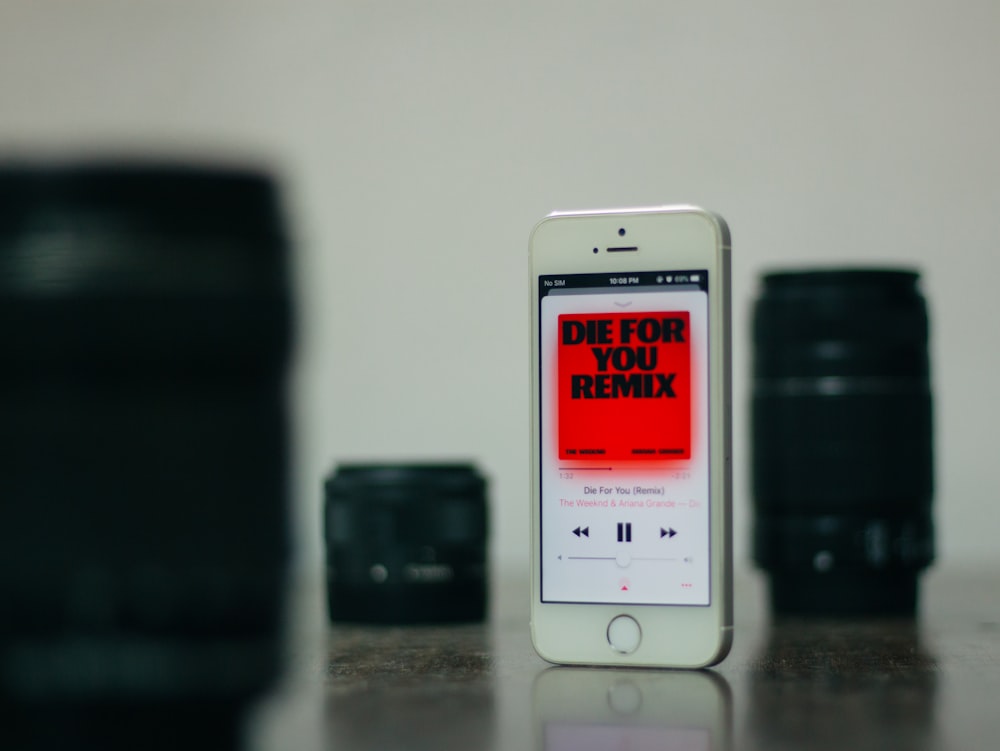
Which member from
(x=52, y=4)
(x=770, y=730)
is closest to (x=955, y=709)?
(x=770, y=730)

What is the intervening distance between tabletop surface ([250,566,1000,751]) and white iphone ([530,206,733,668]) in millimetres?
21

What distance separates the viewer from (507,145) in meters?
1.12

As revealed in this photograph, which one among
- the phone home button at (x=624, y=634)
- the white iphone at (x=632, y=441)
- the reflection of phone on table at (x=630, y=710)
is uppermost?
the white iphone at (x=632, y=441)

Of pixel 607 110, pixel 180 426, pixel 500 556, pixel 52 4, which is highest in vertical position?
pixel 52 4

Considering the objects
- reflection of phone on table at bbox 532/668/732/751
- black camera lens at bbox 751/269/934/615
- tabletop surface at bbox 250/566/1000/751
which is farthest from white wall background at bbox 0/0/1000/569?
reflection of phone on table at bbox 532/668/732/751

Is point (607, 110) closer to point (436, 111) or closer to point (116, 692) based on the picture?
point (436, 111)

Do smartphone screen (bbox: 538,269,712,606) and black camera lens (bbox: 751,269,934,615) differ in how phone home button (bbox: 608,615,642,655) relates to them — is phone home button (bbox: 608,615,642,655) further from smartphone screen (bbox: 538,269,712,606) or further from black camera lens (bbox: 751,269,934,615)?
black camera lens (bbox: 751,269,934,615)

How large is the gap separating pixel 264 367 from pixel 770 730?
0.25 metres

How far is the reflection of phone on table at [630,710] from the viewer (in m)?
0.38

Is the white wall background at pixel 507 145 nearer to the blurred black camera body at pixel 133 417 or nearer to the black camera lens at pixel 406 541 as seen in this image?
the black camera lens at pixel 406 541

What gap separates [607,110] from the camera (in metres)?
1.09

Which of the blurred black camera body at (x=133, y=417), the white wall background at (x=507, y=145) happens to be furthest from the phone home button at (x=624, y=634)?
the white wall background at (x=507, y=145)

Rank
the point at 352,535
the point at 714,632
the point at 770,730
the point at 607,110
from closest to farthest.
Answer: the point at 770,730 < the point at 714,632 < the point at 352,535 < the point at 607,110

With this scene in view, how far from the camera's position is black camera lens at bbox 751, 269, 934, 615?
2.20 ft
